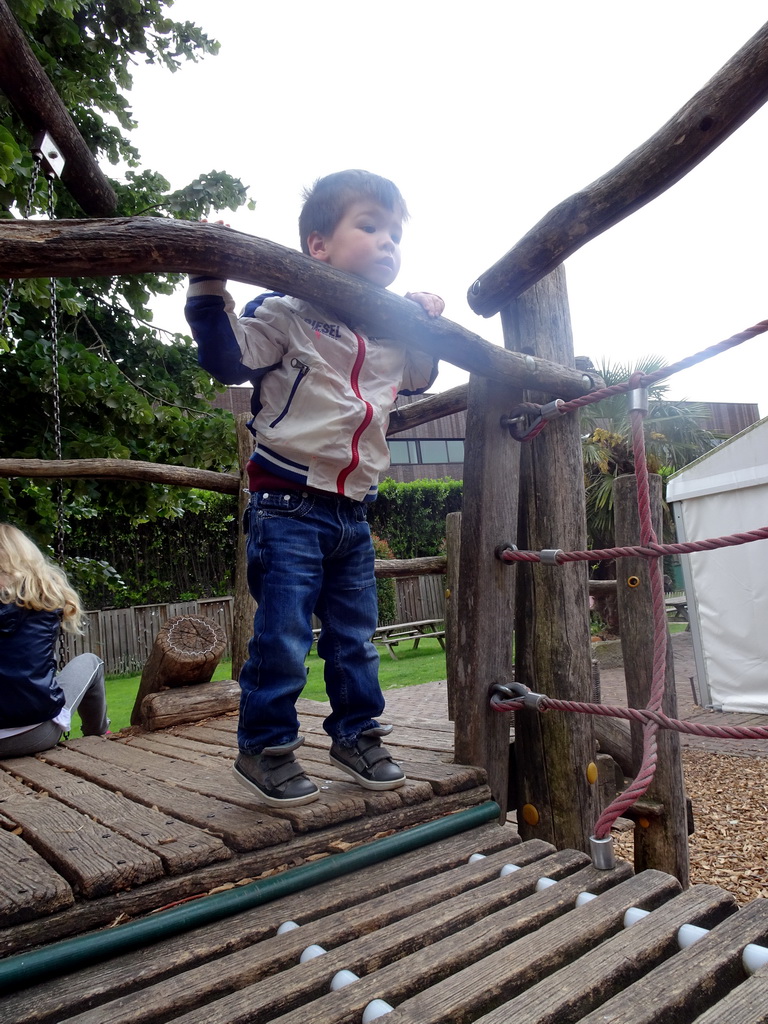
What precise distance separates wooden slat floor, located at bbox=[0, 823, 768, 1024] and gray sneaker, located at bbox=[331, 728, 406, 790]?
1.12 ft

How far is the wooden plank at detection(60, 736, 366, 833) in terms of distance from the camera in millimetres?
1770

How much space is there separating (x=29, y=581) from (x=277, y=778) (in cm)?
179

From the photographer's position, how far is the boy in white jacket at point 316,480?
1898 millimetres

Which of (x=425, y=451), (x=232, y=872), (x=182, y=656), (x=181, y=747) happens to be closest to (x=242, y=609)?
(x=182, y=656)

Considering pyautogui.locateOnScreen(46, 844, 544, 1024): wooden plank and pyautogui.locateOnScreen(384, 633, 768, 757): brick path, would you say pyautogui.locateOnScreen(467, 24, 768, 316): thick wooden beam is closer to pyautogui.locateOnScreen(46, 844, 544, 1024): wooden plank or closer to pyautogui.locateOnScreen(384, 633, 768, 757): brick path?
pyautogui.locateOnScreen(46, 844, 544, 1024): wooden plank

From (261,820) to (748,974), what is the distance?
40.0 inches

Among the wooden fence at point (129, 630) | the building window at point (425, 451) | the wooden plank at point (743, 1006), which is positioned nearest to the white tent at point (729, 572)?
the wooden fence at point (129, 630)

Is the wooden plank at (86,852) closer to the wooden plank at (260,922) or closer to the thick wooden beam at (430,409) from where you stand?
the wooden plank at (260,922)

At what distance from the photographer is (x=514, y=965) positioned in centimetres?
128

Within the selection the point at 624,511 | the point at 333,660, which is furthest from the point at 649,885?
the point at 624,511

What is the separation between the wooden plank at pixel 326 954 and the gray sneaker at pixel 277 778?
382 mm

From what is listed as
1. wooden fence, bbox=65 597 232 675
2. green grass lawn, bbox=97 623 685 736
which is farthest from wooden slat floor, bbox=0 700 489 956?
wooden fence, bbox=65 597 232 675

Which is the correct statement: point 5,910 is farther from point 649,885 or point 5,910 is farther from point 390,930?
point 649,885

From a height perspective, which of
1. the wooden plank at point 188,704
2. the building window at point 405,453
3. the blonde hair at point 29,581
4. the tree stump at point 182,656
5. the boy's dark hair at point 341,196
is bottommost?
the wooden plank at point 188,704
